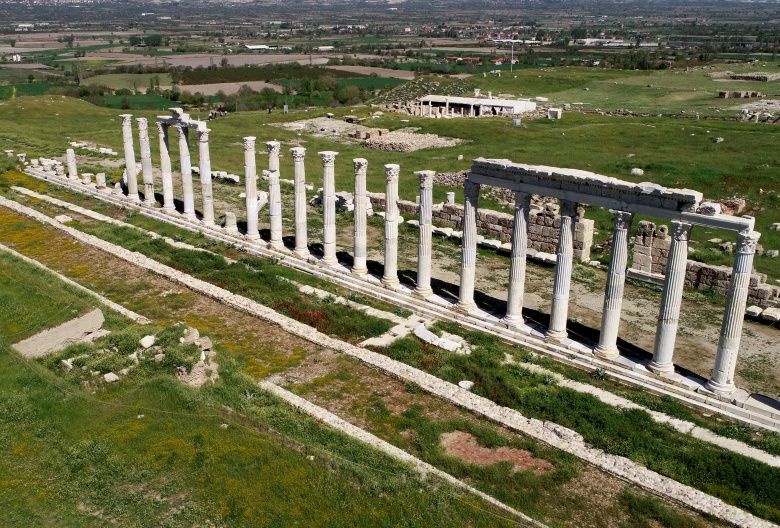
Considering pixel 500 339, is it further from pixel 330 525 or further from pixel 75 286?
pixel 75 286

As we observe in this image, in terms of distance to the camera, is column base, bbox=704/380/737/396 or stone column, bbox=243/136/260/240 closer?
column base, bbox=704/380/737/396

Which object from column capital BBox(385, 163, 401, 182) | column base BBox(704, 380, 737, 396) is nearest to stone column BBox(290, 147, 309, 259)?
column capital BBox(385, 163, 401, 182)

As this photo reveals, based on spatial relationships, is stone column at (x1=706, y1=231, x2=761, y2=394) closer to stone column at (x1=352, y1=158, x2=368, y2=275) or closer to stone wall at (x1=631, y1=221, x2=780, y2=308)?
stone wall at (x1=631, y1=221, x2=780, y2=308)

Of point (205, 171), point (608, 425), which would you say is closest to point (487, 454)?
point (608, 425)

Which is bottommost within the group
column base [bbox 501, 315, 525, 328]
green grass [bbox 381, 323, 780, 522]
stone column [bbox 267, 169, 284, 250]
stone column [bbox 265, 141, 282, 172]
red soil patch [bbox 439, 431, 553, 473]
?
red soil patch [bbox 439, 431, 553, 473]

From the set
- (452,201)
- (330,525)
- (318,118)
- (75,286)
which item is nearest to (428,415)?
(330,525)

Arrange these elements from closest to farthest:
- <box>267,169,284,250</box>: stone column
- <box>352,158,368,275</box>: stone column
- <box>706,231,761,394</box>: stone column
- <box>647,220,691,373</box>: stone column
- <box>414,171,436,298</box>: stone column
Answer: <box>706,231,761,394</box>: stone column, <box>647,220,691,373</box>: stone column, <box>414,171,436,298</box>: stone column, <box>352,158,368,275</box>: stone column, <box>267,169,284,250</box>: stone column

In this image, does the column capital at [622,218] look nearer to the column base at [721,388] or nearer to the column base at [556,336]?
the column base at [556,336]

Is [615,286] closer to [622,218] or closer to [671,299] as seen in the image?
[671,299]
